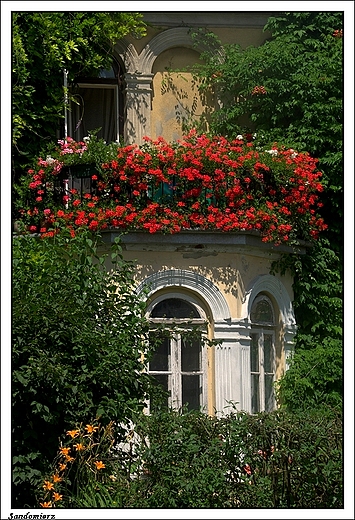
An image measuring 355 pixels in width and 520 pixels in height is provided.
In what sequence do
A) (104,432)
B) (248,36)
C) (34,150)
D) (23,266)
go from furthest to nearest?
1. (248,36)
2. (34,150)
3. (23,266)
4. (104,432)

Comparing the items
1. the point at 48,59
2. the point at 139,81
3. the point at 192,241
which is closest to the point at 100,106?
the point at 139,81

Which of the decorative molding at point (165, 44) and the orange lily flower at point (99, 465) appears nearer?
the orange lily flower at point (99, 465)

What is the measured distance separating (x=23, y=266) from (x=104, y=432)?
6.11 ft

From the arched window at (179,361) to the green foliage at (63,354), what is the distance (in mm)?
2296

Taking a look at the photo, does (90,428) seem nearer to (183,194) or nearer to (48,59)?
(183,194)

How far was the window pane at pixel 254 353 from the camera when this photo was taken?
36.7ft

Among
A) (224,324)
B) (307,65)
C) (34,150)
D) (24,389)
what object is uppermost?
(307,65)

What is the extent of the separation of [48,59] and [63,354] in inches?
208

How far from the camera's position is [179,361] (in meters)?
10.8

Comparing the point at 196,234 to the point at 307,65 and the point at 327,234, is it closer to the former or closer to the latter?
the point at 327,234

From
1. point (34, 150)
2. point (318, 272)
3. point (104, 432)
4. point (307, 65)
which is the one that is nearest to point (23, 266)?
point (104, 432)

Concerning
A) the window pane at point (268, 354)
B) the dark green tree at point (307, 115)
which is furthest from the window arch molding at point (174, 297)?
the dark green tree at point (307, 115)

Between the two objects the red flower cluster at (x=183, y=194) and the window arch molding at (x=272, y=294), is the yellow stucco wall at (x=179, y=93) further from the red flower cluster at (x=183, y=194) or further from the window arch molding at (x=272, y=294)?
the window arch molding at (x=272, y=294)

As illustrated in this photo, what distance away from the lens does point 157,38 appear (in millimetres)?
12625
